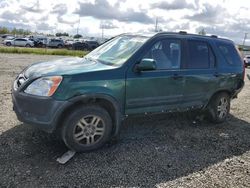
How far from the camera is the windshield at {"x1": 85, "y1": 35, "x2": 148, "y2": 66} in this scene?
4.83 m

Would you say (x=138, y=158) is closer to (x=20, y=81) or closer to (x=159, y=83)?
(x=159, y=83)

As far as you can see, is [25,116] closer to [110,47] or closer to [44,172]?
[44,172]

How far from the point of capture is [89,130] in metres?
4.44

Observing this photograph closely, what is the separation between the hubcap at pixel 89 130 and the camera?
4.35 m

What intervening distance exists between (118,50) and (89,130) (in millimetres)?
1535

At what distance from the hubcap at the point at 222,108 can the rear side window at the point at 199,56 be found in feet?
2.97

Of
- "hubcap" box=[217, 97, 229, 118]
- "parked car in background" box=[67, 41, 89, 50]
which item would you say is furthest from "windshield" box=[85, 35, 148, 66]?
"parked car in background" box=[67, 41, 89, 50]

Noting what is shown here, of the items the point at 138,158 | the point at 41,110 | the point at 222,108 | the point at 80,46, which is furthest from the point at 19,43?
the point at 138,158

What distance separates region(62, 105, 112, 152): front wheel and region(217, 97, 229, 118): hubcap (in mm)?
2763

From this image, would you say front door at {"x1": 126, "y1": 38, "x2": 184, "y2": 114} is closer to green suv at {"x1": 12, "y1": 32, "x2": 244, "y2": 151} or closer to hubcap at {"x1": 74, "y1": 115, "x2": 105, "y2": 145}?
green suv at {"x1": 12, "y1": 32, "x2": 244, "y2": 151}

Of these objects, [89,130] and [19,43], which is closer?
[89,130]

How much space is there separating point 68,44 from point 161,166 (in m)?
43.2

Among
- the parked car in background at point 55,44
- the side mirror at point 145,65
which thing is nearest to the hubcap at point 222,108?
the side mirror at point 145,65

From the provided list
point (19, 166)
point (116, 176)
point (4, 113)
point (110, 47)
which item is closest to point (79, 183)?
point (116, 176)
